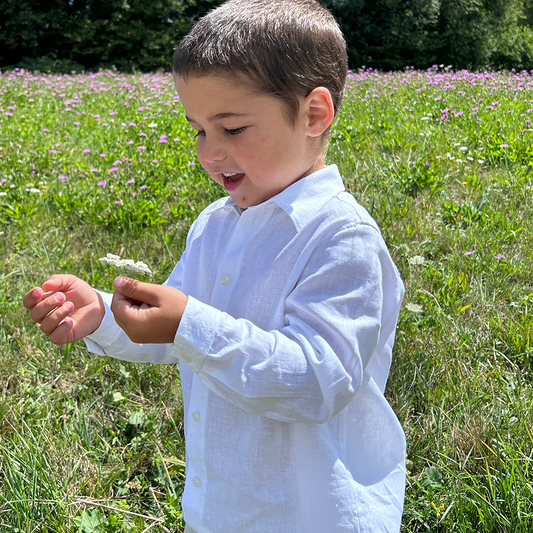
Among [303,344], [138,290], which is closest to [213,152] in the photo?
[138,290]

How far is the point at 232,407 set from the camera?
1118mm

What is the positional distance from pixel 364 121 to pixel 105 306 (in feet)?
14.3

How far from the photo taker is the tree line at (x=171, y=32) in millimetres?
17812

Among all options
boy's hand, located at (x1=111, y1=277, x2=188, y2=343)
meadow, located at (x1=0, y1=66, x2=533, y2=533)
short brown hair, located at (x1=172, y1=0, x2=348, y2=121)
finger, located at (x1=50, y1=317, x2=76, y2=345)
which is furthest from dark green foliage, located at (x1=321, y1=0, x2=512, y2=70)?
boy's hand, located at (x1=111, y1=277, x2=188, y2=343)

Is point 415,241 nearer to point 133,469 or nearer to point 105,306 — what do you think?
point 133,469

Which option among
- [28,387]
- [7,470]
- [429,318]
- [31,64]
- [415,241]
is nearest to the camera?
[7,470]

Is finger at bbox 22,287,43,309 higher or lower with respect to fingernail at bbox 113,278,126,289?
lower

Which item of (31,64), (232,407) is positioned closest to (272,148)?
(232,407)

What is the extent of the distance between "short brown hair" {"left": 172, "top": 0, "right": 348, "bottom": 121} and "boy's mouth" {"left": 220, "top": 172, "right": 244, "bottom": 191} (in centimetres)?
16

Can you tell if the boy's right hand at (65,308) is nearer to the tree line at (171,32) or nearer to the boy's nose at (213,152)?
the boy's nose at (213,152)

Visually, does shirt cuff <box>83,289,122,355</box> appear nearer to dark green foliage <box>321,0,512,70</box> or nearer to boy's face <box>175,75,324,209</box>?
boy's face <box>175,75,324,209</box>

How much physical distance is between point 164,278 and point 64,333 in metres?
1.62

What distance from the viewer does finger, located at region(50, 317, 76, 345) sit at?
3.83ft

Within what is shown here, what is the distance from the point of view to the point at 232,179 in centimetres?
118
